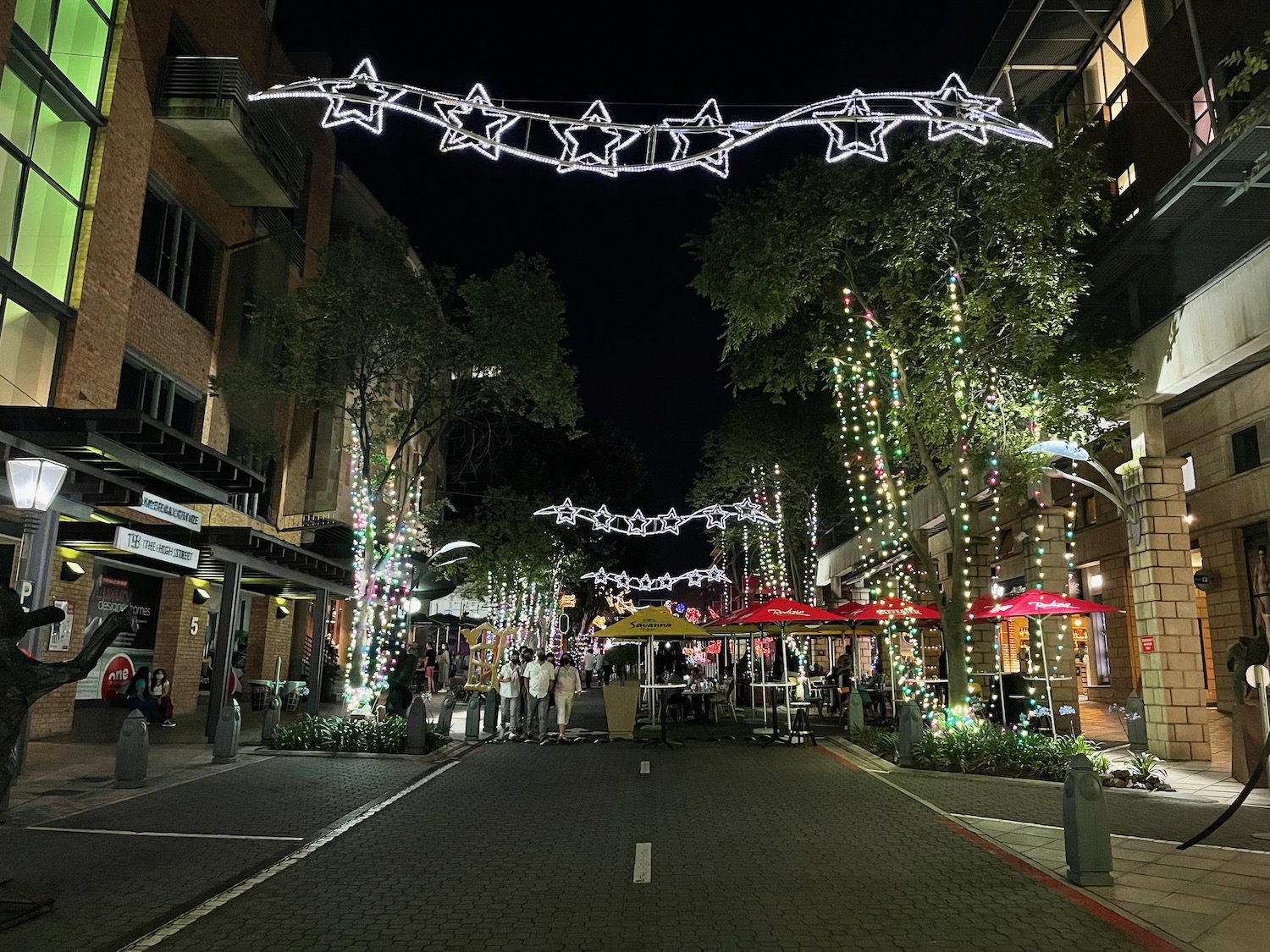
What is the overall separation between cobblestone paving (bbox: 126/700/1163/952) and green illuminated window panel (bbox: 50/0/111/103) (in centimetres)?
1493

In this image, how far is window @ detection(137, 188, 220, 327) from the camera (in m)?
20.7

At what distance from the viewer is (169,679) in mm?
23031

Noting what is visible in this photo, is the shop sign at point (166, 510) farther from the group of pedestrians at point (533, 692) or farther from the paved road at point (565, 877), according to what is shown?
the group of pedestrians at point (533, 692)

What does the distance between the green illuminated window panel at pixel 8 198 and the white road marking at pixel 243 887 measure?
11.5m

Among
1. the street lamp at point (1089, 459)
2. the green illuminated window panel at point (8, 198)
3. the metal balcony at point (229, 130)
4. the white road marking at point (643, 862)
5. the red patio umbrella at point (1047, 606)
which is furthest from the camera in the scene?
the metal balcony at point (229, 130)

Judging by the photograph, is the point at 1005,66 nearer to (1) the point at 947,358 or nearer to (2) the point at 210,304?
(1) the point at 947,358

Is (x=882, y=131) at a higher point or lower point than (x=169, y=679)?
higher

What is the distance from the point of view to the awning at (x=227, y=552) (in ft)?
52.1

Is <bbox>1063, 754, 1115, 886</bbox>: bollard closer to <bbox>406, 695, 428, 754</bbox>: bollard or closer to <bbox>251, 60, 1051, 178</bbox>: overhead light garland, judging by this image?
<bbox>251, 60, 1051, 178</bbox>: overhead light garland

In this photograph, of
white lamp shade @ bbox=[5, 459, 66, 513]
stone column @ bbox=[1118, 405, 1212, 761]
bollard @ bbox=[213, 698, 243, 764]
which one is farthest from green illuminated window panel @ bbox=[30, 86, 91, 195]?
stone column @ bbox=[1118, 405, 1212, 761]

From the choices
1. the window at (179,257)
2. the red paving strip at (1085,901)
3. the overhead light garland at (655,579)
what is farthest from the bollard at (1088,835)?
the overhead light garland at (655,579)

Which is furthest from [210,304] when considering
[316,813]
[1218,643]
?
[1218,643]

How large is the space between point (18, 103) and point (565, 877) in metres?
16.0

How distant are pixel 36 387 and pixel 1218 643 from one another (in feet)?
81.0
